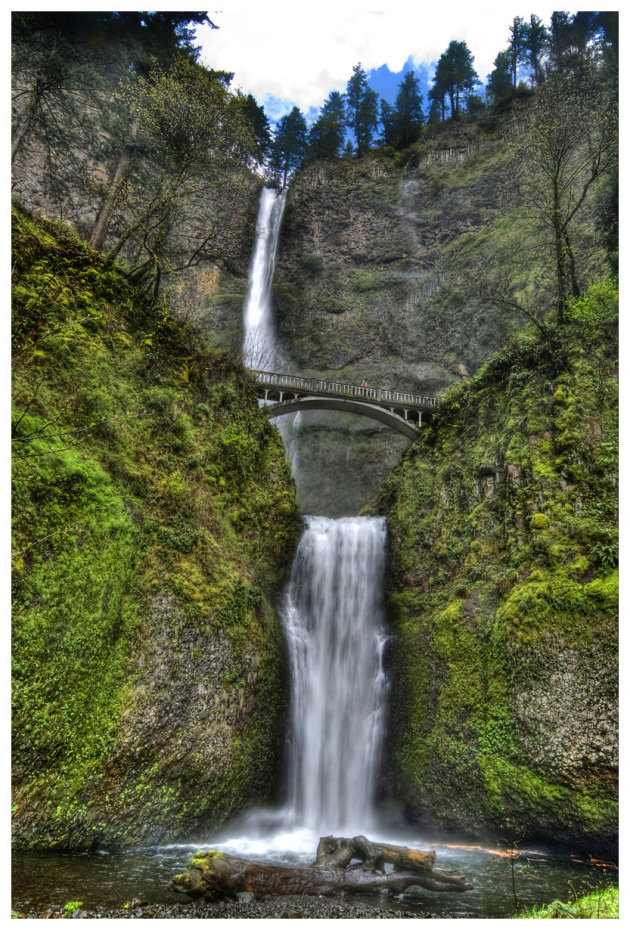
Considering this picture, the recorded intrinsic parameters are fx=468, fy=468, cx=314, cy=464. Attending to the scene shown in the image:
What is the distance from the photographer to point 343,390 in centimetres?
2323

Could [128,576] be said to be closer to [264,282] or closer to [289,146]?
[264,282]

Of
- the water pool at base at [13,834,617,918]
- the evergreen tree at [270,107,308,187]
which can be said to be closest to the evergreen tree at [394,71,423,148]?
the evergreen tree at [270,107,308,187]

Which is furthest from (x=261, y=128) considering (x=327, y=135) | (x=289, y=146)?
(x=327, y=135)

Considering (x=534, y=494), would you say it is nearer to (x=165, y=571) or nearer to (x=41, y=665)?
(x=165, y=571)

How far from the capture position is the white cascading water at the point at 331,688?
12.0 meters

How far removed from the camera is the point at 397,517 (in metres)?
17.8

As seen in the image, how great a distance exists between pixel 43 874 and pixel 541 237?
3013 cm

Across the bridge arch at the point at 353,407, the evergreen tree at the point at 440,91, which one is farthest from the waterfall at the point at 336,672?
the evergreen tree at the point at 440,91

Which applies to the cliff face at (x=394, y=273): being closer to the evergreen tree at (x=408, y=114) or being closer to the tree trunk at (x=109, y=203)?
the evergreen tree at (x=408, y=114)

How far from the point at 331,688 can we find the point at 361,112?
161 feet

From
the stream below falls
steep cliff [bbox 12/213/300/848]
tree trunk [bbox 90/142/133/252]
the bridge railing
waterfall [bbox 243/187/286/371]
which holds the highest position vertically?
waterfall [bbox 243/187/286/371]

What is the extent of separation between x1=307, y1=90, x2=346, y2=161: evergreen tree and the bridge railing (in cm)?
2953

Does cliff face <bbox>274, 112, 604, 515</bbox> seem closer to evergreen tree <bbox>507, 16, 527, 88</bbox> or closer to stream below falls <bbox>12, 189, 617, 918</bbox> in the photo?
evergreen tree <bbox>507, 16, 527, 88</bbox>

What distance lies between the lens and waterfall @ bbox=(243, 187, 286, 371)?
32.5 metres
